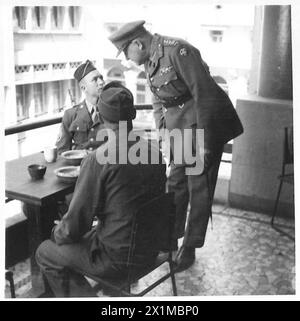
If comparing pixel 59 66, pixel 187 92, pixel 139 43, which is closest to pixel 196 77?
pixel 187 92

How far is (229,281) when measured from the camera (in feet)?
7.95

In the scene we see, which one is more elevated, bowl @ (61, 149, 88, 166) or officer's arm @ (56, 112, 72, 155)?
officer's arm @ (56, 112, 72, 155)

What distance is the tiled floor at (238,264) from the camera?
92.8 inches

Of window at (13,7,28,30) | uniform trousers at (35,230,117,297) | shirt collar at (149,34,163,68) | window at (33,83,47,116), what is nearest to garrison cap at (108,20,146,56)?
shirt collar at (149,34,163,68)

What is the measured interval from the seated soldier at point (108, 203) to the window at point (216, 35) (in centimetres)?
105

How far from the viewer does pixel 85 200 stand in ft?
5.87

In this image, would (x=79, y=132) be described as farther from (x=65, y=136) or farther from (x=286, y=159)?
(x=286, y=159)

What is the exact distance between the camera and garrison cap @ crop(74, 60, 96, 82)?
2.68m

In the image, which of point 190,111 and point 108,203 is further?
point 190,111

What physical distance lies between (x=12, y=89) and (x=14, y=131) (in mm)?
237

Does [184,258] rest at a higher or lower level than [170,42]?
lower

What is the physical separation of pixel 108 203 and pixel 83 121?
3.49 ft

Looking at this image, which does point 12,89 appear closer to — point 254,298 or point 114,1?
point 114,1

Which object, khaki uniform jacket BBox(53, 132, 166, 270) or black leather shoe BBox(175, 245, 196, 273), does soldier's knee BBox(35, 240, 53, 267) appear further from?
black leather shoe BBox(175, 245, 196, 273)
